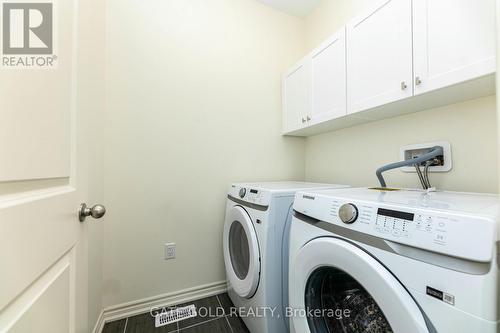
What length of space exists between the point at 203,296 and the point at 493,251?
171 centimetres

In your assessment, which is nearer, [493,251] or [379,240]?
[493,251]

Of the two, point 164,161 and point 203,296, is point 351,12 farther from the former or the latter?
point 203,296

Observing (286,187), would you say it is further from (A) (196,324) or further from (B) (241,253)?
(A) (196,324)

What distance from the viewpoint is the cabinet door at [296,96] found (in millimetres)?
1648

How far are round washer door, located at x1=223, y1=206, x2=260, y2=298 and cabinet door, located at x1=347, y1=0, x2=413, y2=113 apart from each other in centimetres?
94

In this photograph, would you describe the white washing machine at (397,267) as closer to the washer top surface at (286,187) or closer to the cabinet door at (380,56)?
the washer top surface at (286,187)

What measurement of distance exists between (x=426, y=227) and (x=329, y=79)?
3.92 ft

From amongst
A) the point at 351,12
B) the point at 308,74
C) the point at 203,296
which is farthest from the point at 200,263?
the point at 351,12

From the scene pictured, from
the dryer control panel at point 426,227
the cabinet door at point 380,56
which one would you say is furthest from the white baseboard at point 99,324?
the cabinet door at point 380,56

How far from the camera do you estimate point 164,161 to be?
5.15ft

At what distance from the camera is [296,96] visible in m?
1.77

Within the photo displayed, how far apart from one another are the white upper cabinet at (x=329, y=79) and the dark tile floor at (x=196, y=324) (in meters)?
1.49

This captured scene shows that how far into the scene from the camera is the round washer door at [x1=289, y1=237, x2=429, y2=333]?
52 centimetres

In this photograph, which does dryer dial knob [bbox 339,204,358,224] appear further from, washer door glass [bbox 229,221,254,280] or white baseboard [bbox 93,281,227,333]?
white baseboard [bbox 93,281,227,333]
